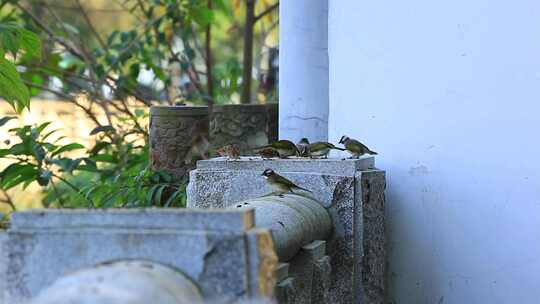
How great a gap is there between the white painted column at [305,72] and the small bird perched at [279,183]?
4.31ft

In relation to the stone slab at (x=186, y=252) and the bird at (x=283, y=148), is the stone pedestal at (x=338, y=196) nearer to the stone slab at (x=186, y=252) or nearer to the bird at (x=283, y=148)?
the bird at (x=283, y=148)

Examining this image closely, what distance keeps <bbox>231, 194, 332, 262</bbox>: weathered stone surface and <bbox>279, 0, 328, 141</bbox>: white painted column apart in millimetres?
1340

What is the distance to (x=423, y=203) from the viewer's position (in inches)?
199

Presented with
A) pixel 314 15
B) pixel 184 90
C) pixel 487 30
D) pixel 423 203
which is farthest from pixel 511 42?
pixel 184 90

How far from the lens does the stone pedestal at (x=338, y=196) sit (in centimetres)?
454

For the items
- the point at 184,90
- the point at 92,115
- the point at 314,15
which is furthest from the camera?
the point at 184,90

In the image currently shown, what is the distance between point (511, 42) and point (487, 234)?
0.95m

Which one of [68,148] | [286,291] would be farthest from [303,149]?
[68,148]

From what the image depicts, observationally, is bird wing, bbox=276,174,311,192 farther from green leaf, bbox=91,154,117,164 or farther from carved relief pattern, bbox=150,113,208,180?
green leaf, bbox=91,154,117,164

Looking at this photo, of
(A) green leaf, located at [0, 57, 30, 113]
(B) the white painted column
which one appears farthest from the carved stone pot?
(A) green leaf, located at [0, 57, 30, 113]

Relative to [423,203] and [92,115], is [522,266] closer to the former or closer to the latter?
[423,203]

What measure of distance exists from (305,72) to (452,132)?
118 centimetres

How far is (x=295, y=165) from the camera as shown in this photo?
4652 mm

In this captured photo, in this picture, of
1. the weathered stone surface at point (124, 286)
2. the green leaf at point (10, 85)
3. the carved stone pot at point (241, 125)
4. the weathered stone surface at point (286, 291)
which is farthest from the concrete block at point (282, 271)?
the carved stone pot at point (241, 125)
